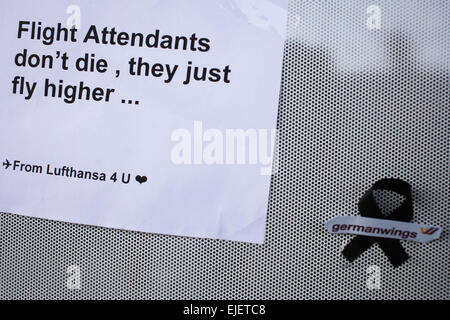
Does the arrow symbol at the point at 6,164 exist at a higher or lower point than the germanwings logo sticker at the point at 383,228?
higher

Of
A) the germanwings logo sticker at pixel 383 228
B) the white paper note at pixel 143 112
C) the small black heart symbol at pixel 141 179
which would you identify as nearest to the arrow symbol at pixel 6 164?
the white paper note at pixel 143 112

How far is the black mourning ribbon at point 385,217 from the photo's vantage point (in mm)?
489

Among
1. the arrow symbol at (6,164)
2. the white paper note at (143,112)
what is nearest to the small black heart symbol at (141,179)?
the white paper note at (143,112)

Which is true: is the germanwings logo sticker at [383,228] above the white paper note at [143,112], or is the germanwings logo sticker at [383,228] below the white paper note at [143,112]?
below

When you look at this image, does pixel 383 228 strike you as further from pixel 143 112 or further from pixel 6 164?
pixel 6 164

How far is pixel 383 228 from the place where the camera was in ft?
1.63

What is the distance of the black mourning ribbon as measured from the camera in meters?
0.49

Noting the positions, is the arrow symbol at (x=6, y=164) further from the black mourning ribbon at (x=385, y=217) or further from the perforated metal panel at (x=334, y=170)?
the black mourning ribbon at (x=385, y=217)

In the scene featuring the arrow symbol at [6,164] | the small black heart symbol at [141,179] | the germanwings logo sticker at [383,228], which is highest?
the arrow symbol at [6,164]

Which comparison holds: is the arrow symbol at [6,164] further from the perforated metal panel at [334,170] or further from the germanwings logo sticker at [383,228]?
the germanwings logo sticker at [383,228]

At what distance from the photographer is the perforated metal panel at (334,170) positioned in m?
0.48

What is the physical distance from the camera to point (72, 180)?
0.53 meters

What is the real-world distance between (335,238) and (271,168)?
106 millimetres

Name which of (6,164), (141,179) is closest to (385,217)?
(141,179)
